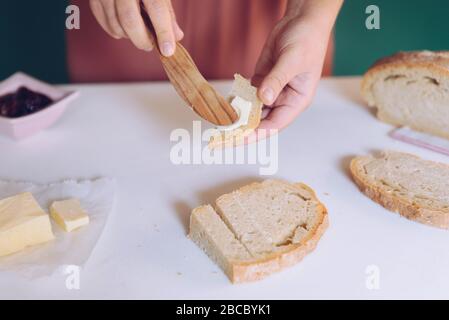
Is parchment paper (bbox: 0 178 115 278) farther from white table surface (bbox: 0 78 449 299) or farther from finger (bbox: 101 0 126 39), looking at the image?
finger (bbox: 101 0 126 39)

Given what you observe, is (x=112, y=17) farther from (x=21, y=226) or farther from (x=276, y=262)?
(x=276, y=262)

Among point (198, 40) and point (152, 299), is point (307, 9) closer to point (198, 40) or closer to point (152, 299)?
point (198, 40)

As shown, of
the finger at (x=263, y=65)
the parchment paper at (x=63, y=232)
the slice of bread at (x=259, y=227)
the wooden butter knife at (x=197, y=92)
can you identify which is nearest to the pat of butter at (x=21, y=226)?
the parchment paper at (x=63, y=232)

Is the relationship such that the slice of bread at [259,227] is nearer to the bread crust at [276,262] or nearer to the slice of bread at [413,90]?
the bread crust at [276,262]

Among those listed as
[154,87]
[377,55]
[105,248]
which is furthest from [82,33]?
[377,55]

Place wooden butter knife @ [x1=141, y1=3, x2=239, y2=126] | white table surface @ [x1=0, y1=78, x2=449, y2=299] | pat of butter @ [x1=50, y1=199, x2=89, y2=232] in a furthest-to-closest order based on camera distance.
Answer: wooden butter knife @ [x1=141, y1=3, x2=239, y2=126]
pat of butter @ [x1=50, y1=199, x2=89, y2=232]
white table surface @ [x1=0, y1=78, x2=449, y2=299]

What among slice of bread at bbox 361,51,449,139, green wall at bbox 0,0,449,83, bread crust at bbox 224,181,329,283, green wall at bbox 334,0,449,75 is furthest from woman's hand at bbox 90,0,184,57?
green wall at bbox 334,0,449,75
